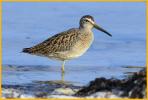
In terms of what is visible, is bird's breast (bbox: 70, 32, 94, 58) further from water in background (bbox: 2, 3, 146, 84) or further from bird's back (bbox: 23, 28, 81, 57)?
water in background (bbox: 2, 3, 146, 84)

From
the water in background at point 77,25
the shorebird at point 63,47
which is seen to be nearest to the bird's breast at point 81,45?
the shorebird at point 63,47

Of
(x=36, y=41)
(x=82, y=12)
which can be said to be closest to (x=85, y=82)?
(x=36, y=41)

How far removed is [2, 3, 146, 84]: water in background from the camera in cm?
1311

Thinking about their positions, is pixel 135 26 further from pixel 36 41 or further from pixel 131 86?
pixel 131 86

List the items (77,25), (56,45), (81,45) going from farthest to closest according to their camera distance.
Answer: (77,25) < (81,45) < (56,45)

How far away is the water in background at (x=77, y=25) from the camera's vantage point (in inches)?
516

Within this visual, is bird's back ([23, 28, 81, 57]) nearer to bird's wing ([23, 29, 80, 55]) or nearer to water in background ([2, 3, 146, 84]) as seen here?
bird's wing ([23, 29, 80, 55])

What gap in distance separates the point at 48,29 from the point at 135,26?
2.10 meters

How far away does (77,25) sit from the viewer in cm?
1686

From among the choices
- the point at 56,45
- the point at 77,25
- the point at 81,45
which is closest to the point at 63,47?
the point at 56,45

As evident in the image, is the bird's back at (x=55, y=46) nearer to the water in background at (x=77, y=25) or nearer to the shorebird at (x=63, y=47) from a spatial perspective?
the shorebird at (x=63, y=47)

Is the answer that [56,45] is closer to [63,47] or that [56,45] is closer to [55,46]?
[55,46]

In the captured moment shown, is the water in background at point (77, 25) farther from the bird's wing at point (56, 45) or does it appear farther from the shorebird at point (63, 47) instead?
the bird's wing at point (56, 45)

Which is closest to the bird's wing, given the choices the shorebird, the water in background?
the shorebird
